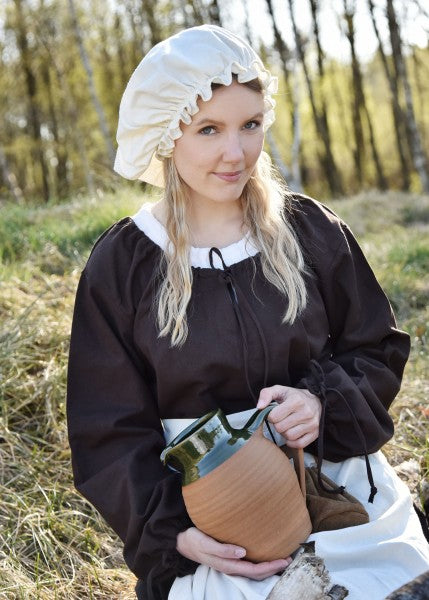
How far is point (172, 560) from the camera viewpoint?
2.07m

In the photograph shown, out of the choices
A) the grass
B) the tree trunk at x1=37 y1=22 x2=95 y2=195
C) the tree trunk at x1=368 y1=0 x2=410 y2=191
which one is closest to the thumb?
the grass

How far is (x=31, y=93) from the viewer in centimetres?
1914

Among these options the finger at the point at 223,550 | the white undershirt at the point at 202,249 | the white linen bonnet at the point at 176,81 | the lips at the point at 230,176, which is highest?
the white linen bonnet at the point at 176,81

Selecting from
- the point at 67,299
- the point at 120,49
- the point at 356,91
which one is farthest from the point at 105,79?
the point at 67,299

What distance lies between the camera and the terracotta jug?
1.86 m

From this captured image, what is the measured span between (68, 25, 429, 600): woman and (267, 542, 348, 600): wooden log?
0.27 metres

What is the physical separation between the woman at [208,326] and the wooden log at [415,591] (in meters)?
0.41

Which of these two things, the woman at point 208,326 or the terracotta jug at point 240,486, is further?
the woman at point 208,326

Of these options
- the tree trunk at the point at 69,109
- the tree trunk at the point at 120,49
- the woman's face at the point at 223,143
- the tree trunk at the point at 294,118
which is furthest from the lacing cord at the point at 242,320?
the tree trunk at the point at 120,49

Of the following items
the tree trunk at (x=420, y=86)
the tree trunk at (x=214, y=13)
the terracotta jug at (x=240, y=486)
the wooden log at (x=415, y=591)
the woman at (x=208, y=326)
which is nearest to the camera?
the wooden log at (x=415, y=591)

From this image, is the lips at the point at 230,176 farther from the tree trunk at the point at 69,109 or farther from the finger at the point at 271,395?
the tree trunk at the point at 69,109

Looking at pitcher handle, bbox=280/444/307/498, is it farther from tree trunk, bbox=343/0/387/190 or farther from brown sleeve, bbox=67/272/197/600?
tree trunk, bbox=343/0/387/190

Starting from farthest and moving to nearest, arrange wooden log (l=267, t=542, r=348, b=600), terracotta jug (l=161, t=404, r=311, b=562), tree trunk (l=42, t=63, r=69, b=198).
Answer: tree trunk (l=42, t=63, r=69, b=198) < terracotta jug (l=161, t=404, r=311, b=562) < wooden log (l=267, t=542, r=348, b=600)

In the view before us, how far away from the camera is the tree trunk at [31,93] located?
Result: 1806 centimetres
